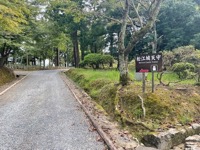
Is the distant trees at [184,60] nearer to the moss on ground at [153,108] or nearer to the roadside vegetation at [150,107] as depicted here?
the roadside vegetation at [150,107]

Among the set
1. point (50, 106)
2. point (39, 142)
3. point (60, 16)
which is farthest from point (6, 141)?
point (60, 16)

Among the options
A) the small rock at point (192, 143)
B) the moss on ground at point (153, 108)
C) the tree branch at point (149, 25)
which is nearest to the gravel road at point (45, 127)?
the moss on ground at point (153, 108)

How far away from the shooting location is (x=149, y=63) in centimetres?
714

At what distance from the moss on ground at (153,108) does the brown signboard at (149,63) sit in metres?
0.74

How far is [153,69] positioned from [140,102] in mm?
1105

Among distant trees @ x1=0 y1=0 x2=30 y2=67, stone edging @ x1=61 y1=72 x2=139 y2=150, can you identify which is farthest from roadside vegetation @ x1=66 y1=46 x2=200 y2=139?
distant trees @ x1=0 y1=0 x2=30 y2=67

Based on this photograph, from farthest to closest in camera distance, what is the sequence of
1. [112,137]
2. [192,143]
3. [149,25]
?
1. [149,25]
2. [112,137]
3. [192,143]

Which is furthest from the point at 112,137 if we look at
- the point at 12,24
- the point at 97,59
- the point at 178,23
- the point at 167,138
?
the point at 178,23

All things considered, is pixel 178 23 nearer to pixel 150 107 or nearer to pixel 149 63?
pixel 149 63

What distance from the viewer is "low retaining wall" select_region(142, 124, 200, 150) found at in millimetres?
4898

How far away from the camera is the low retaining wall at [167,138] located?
16.1ft

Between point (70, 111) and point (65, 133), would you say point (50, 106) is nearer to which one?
point (70, 111)

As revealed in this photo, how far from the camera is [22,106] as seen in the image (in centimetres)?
829

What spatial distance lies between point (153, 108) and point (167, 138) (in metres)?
1.44
